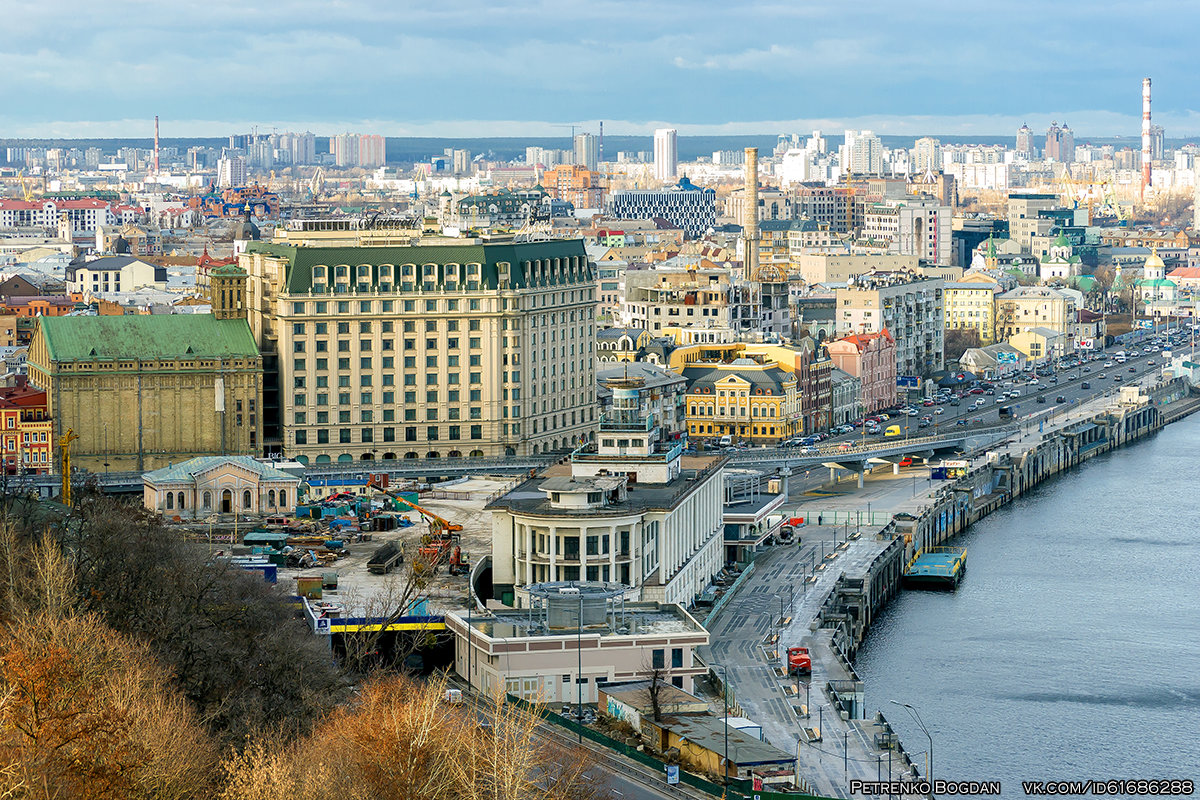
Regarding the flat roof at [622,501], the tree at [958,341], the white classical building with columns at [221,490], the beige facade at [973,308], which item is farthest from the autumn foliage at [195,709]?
the beige facade at [973,308]

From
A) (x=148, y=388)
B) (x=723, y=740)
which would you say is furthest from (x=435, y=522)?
(x=723, y=740)

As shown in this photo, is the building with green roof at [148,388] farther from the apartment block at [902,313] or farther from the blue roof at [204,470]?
the apartment block at [902,313]

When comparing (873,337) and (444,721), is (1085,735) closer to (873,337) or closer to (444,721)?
(444,721)

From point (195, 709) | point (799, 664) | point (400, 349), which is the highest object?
point (400, 349)

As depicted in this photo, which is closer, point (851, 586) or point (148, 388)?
point (851, 586)

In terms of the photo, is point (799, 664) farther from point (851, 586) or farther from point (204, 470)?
point (204, 470)

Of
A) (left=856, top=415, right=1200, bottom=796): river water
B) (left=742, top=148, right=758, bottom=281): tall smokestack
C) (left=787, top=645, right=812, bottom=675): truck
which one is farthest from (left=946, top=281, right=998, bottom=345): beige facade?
(left=787, top=645, right=812, bottom=675): truck

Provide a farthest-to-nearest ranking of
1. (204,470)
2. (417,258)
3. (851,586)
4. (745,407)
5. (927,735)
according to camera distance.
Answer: (745,407), (417,258), (204,470), (851,586), (927,735)
